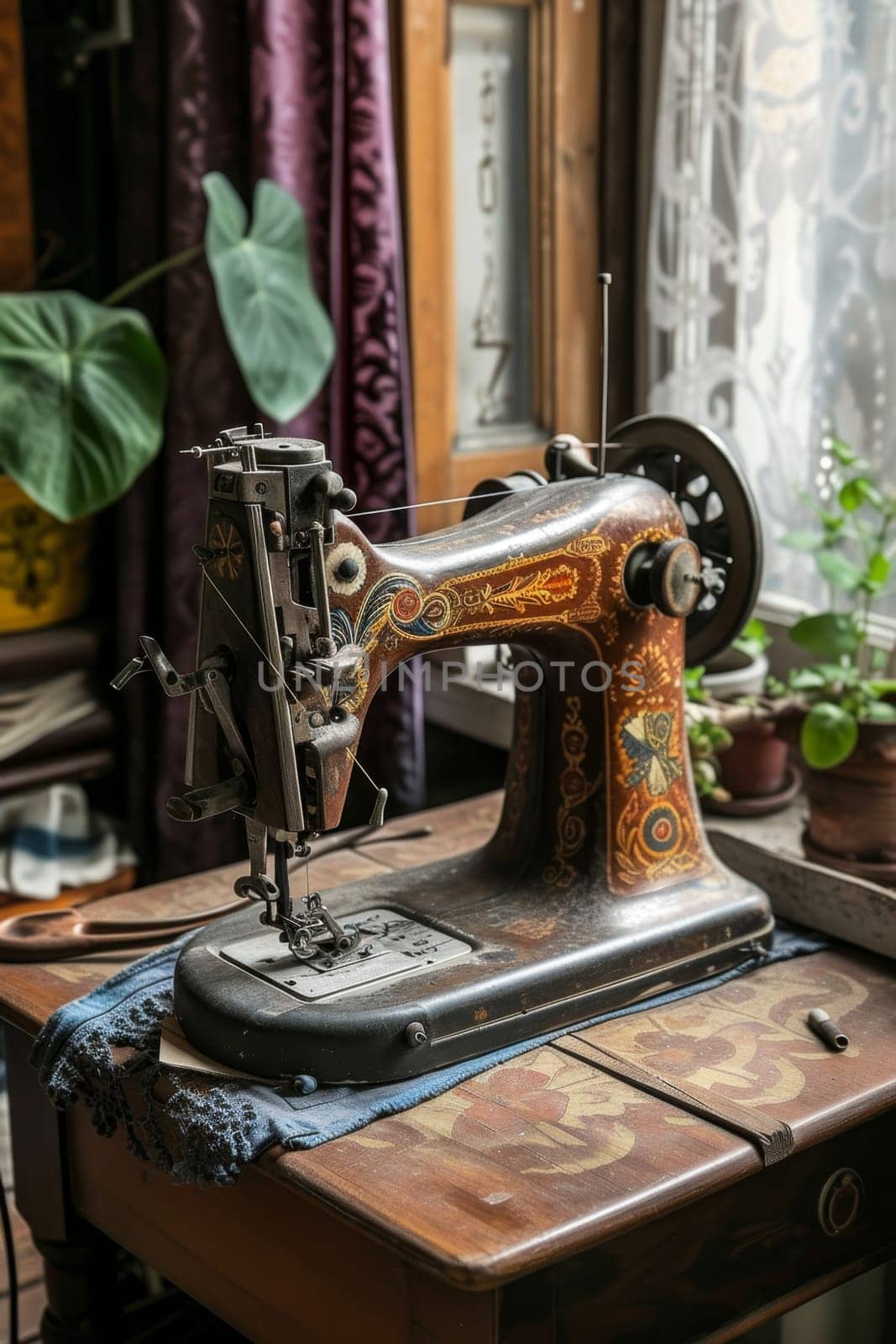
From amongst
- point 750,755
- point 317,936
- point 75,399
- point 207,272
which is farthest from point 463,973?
point 207,272

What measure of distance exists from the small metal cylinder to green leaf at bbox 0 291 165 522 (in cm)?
122

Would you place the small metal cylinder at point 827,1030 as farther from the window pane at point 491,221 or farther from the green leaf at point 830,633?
the window pane at point 491,221

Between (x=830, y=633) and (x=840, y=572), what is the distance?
0.09m

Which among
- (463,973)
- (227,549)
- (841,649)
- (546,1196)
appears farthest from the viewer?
(841,649)

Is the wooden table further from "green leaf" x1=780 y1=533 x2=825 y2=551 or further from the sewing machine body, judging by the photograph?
"green leaf" x1=780 y1=533 x2=825 y2=551

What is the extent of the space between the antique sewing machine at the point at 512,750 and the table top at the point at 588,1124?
0.06 metres

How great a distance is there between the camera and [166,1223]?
1.33 meters

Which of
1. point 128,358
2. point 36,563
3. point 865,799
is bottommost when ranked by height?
point 865,799

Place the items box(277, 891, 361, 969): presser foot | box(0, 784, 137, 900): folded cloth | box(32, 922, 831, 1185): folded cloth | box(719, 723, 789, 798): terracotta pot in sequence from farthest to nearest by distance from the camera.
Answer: box(0, 784, 137, 900): folded cloth → box(719, 723, 789, 798): terracotta pot → box(277, 891, 361, 969): presser foot → box(32, 922, 831, 1185): folded cloth

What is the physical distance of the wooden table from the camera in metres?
1.09

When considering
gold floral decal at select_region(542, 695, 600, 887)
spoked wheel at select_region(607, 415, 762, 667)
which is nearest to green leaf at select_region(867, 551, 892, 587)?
spoked wheel at select_region(607, 415, 762, 667)

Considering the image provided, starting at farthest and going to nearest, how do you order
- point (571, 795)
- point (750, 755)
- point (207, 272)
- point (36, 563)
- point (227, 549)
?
point (36, 563) < point (207, 272) < point (750, 755) < point (571, 795) < point (227, 549)

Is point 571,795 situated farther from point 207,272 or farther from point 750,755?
point 207,272

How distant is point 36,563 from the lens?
8.18 feet
